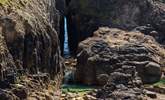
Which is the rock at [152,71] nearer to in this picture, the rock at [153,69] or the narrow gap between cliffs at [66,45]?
the rock at [153,69]

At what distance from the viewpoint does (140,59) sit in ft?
217

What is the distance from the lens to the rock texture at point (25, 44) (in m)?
41.6

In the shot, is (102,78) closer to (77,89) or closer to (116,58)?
(116,58)

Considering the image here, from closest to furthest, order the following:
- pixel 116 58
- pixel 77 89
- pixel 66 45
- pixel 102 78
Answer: pixel 77 89
pixel 102 78
pixel 116 58
pixel 66 45

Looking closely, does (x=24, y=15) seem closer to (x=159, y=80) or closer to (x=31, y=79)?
(x=31, y=79)

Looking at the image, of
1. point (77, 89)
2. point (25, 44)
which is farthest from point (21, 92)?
point (77, 89)

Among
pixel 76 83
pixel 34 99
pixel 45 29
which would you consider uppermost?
pixel 45 29

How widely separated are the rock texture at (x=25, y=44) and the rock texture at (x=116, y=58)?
13.6 metres

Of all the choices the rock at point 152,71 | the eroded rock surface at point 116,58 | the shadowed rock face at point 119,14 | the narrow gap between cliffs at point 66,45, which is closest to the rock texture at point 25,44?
the eroded rock surface at point 116,58

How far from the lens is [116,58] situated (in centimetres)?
6575

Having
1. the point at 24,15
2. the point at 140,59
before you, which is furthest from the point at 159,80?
the point at 24,15

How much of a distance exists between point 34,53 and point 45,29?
4824 millimetres

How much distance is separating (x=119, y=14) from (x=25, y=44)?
3621 cm

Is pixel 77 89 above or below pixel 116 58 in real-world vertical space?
below
